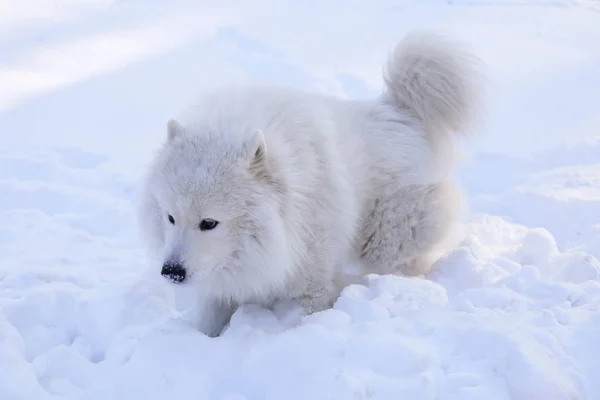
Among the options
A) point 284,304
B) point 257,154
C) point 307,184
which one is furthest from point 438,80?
point 284,304

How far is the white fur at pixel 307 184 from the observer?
3.46 m

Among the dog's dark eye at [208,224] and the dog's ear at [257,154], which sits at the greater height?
the dog's ear at [257,154]

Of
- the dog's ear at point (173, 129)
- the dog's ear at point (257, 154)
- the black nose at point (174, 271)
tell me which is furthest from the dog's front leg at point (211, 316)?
the dog's ear at point (173, 129)

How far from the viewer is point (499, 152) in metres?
6.86

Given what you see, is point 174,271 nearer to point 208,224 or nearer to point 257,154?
point 208,224

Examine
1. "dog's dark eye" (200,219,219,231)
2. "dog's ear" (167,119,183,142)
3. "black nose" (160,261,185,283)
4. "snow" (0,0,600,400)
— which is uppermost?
"dog's ear" (167,119,183,142)

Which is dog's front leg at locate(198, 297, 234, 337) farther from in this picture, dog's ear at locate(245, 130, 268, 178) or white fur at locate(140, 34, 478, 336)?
dog's ear at locate(245, 130, 268, 178)

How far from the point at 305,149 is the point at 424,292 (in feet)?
3.60

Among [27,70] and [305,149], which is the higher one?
[305,149]

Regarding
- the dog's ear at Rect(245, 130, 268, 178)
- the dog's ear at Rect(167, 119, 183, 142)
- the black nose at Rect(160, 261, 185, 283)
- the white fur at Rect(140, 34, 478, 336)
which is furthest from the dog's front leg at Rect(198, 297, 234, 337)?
the dog's ear at Rect(167, 119, 183, 142)

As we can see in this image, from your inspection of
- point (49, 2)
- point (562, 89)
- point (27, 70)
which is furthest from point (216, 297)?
point (49, 2)

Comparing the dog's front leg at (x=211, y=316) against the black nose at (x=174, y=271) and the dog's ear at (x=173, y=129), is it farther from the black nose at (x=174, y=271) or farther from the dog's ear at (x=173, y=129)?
the dog's ear at (x=173, y=129)

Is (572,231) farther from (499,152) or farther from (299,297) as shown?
(299,297)

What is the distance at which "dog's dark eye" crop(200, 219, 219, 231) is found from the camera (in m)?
3.42
